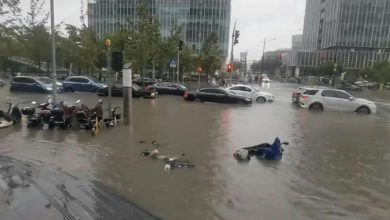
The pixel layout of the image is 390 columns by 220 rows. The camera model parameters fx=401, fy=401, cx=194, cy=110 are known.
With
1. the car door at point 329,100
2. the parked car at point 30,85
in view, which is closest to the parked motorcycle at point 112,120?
the car door at point 329,100

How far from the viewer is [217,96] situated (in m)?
29.1

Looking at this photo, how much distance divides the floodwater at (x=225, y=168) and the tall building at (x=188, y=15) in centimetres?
Result: 8920

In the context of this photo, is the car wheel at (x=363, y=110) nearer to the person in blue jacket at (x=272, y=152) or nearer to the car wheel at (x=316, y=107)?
the car wheel at (x=316, y=107)

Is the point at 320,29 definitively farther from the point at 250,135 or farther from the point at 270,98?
the point at 250,135

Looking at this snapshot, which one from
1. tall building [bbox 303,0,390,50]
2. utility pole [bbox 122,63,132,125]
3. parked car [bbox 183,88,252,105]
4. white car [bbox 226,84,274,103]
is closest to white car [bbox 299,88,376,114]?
parked car [bbox 183,88,252,105]

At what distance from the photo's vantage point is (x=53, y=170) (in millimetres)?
8875

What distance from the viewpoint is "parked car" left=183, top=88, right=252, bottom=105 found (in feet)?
94.7

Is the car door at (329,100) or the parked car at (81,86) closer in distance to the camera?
the car door at (329,100)

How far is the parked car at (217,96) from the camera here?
28.9 meters

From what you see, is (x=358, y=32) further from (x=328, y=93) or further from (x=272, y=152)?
(x=272, y=152)

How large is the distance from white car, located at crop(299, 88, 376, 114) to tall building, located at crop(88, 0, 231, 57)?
251 ft

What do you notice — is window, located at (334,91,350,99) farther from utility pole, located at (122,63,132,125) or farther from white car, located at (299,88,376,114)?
utility pole, located at (122,63,132,125)

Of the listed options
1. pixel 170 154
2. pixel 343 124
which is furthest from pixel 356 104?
pixel 170 154

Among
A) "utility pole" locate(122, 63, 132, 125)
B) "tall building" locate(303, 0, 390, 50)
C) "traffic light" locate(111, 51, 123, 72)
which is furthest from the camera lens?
"tall building" locate(303, 0, 390, 50)
